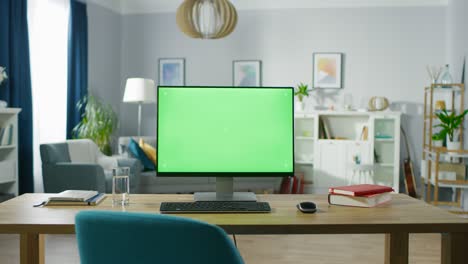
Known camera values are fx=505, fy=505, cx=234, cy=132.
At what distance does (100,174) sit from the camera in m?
4.51

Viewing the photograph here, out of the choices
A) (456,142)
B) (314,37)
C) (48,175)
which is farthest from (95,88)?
(456,142)

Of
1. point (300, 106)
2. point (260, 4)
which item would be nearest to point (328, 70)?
point (300, 106)

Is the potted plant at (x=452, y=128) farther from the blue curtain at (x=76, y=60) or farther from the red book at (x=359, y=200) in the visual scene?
the blue curtain at (x=76, y=60)

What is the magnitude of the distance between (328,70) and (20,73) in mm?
3741

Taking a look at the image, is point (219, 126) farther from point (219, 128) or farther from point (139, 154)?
point (139, 154)

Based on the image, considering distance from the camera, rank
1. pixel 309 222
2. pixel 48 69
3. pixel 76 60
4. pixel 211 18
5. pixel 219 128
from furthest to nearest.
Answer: pixel 76 60 < pixel 48 69 < pixel 211 18 < pixel 219 128 < pixel 309 222

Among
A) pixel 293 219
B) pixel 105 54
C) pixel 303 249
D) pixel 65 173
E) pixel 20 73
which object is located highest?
pixel 105 54

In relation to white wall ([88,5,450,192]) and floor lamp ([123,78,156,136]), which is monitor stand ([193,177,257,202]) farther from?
white wall ([88,5,450,192])

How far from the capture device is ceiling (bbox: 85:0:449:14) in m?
6.54

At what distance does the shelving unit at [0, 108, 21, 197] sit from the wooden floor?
725 millimetres

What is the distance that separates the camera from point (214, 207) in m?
1.84

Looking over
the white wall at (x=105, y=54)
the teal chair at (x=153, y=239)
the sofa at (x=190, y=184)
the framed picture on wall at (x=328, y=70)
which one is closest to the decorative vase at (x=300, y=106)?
the framed picture on wall at (x=328, y=70)

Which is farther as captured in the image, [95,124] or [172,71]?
[172,71]

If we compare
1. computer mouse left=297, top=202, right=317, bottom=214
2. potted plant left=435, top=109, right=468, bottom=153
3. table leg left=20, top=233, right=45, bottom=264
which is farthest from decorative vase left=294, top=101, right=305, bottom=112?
table leg left=20, top=233, right=45, bottom=264
